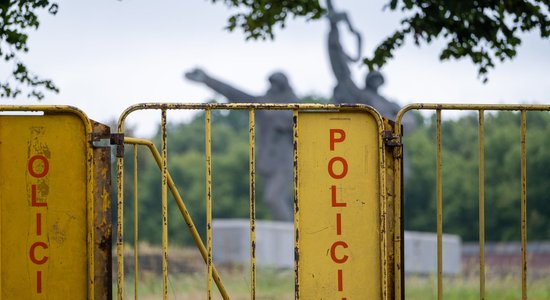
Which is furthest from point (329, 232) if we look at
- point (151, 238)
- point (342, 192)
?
point (151, 238)

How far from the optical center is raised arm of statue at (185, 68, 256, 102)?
21.8m

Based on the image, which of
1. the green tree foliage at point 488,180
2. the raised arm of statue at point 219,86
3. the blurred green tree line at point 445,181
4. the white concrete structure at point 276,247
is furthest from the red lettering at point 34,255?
the green tree foliage at point 488,180

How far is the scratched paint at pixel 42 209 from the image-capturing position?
6.54 m

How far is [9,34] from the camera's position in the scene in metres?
10.3

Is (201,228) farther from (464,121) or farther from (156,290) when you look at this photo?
(156,290)

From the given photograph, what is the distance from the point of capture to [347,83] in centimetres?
2397

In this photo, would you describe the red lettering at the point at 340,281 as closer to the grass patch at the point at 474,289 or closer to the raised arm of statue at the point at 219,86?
the grass patch at the point at 474,289

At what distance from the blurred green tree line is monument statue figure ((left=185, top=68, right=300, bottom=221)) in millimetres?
12369

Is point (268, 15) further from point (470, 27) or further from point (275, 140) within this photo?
point (275, 140)

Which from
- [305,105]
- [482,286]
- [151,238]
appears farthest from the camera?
[151,238]

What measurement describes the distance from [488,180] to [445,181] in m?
2.23

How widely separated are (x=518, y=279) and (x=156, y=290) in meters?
5.82

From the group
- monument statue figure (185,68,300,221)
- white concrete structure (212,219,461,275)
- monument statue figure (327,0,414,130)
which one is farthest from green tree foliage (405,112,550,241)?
monument statue figure (327,0,414,130)

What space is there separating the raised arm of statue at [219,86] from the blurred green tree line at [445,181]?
48.5 ft
